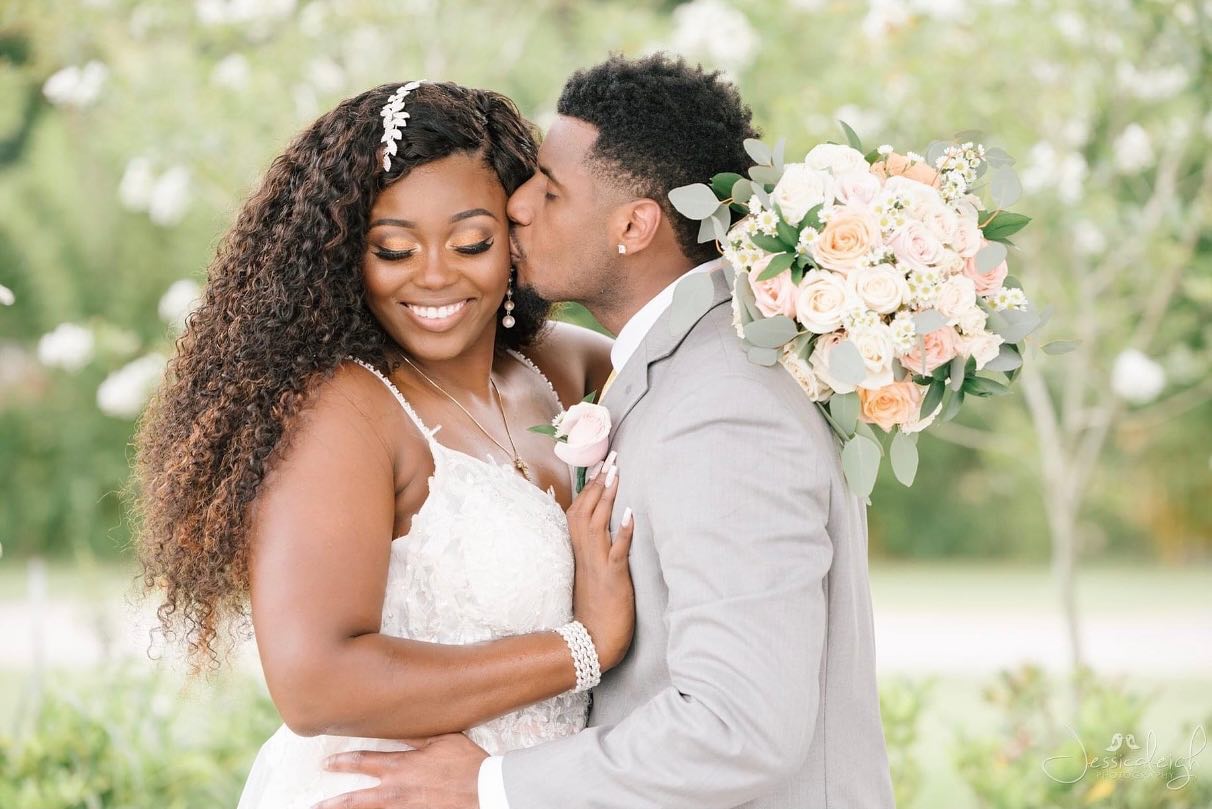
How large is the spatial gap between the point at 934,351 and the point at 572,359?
1480 millimetres

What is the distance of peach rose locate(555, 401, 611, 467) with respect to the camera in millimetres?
2699

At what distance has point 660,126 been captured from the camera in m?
2.76

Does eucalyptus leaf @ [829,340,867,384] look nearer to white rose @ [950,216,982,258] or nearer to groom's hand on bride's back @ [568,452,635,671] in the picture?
white rose @ [950,216,982,258]

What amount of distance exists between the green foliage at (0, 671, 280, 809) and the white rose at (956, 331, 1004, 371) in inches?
119

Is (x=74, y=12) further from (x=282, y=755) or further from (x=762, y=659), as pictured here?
(x=762, y=659)

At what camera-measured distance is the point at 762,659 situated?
234 cm

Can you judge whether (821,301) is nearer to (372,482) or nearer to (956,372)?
(956,372)

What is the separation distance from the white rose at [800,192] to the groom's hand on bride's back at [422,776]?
1.19 m

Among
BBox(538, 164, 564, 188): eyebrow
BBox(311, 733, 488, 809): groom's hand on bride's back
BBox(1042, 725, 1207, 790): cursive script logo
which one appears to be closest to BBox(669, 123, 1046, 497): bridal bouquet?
BBox(538, 164, 564, 188): eyebrow

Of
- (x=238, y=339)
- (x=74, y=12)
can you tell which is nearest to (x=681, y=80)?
(x=238, y=339)

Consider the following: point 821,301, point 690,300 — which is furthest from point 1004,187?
point 690,300

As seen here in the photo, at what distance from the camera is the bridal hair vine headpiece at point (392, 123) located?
9.34 feet

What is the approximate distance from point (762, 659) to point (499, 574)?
2.14 feet

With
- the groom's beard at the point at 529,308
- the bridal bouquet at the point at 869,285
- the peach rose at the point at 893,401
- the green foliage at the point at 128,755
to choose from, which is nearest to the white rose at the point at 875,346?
the bridal bouquet at the point at 869,285
